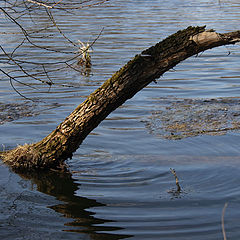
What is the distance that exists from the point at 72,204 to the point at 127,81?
1.50 m

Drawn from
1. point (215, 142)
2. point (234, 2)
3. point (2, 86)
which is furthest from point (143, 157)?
point (234, 2)

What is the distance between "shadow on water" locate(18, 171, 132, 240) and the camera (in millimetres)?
5242

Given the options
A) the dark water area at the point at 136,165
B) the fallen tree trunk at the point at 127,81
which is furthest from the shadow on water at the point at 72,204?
the fallen tree trunk at the point at 127,81

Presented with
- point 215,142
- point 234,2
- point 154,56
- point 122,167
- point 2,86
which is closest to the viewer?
point 154,56

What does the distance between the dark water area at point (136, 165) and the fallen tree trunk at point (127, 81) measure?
473 millimetres

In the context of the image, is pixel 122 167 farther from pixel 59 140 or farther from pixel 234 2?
pixel 234 2

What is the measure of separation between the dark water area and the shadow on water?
1 centimetres

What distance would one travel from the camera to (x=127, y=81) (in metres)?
5.89

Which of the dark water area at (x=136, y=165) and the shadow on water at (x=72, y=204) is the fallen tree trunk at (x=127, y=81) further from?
the dark water area at (x=136, y=165)

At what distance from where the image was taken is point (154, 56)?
5809 millimetres

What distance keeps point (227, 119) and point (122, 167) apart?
275 centimetres

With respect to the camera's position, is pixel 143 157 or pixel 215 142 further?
→ pixel 215 142

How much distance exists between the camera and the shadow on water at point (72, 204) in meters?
5.24

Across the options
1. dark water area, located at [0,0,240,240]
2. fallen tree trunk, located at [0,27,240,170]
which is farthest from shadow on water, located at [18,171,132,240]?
fallen tree trunk, located at [0,27,240,170]
